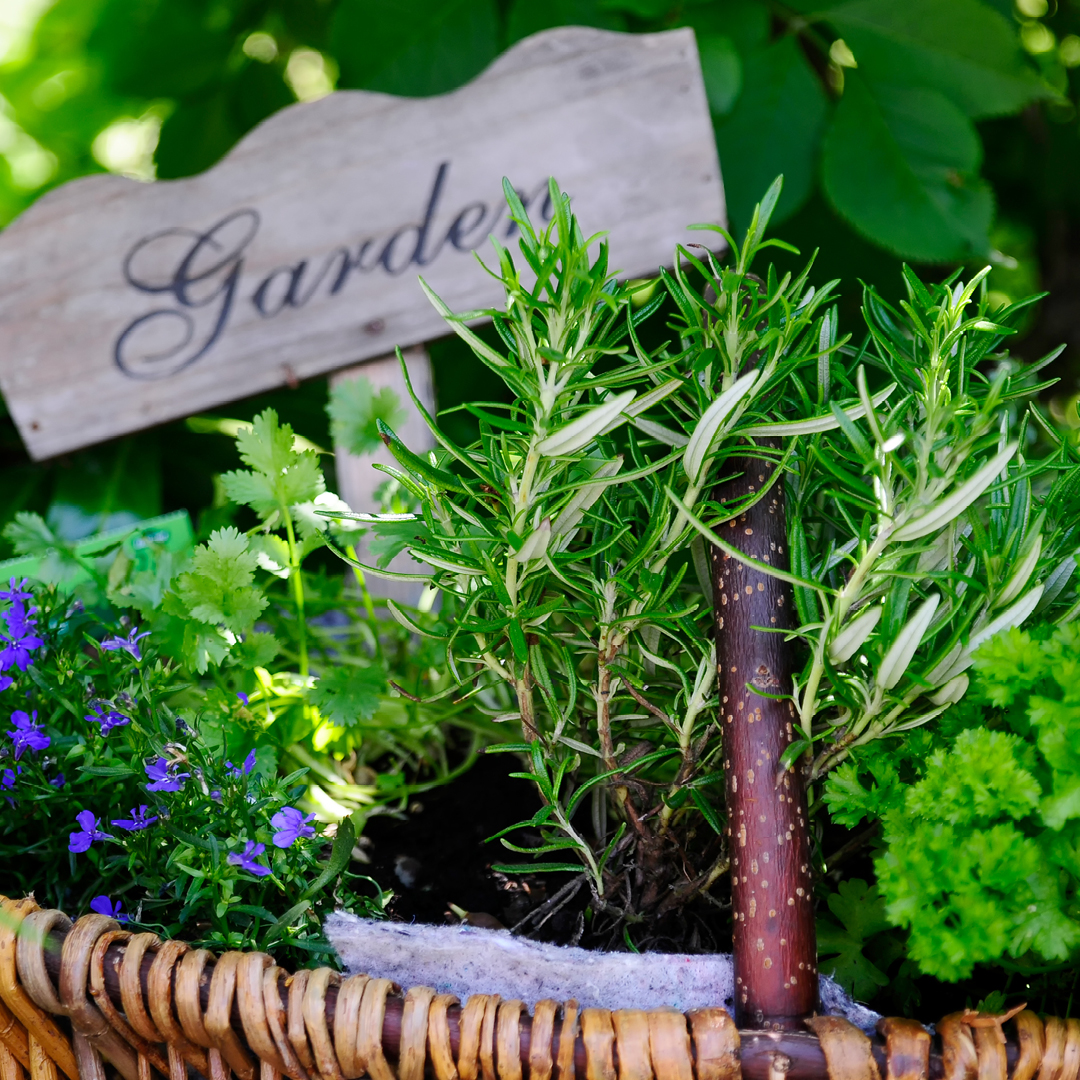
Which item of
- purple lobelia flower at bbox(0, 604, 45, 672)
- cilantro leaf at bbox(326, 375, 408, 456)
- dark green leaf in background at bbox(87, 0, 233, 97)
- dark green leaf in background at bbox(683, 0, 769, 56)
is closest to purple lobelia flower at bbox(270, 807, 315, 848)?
purple lobelia flower at bbox(0, 604, 45, 672)

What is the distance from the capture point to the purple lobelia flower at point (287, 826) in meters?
0.50

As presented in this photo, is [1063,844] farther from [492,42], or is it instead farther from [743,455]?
[492,42]

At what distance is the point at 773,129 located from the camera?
1020 millimetres

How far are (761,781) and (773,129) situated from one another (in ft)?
2.74

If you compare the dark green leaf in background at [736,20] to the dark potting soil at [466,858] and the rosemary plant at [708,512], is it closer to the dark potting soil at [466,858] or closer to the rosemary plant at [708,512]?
the rosemary plant at [708,512]

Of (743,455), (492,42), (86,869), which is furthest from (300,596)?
(492,42)

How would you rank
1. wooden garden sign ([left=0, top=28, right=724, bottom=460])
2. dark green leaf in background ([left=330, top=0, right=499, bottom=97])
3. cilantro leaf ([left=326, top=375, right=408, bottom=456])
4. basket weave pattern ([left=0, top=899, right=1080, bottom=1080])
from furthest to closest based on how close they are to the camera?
dark green leaf in background ([left=330, top=0, right=499, bottom=97]) < wooden garden sign ([left=0, top=28, right=724, bottom=460]) < cilantro leaf ([left=326, top=375, right=408, bottom=456]) < basket weave pattern ([left=0, top=899, right=1080, bottom=1080])

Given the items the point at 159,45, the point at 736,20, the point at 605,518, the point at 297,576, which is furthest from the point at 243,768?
the point at 159,45

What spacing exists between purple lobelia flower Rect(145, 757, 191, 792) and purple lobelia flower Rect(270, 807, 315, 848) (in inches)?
2.4

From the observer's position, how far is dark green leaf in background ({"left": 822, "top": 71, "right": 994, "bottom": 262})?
94cm

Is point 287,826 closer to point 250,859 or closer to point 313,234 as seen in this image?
point 250,859

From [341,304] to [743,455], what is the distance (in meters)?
0.60

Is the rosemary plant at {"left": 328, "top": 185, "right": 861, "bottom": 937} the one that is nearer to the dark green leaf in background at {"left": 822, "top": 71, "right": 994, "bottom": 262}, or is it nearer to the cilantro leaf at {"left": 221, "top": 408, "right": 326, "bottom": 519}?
the cilantro leaf at {"left": 221, "top": 408, "right": 326, "bottom": 519}

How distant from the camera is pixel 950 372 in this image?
1.60 feet
